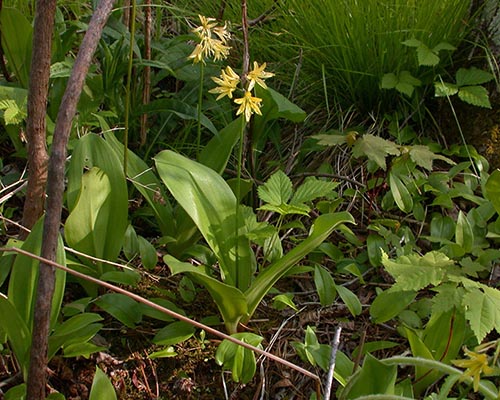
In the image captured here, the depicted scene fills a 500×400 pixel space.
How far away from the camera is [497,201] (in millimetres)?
1892

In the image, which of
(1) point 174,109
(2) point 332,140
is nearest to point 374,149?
(2) point 332,140

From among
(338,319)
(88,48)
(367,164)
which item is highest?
(88,48)

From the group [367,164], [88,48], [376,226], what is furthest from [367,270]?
[88,48]

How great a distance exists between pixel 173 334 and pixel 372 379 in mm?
570

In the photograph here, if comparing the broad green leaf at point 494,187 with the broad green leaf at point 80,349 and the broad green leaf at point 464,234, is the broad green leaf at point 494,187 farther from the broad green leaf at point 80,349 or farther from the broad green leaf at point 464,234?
the broad green leaf at point 80,349

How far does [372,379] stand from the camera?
1463 millimetres

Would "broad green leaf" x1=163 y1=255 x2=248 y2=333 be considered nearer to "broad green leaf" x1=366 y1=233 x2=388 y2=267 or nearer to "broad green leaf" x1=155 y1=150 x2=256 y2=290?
"broad green leaf" x1=155 y1=150 x2=256 y2=290

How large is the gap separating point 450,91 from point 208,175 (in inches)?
40.5

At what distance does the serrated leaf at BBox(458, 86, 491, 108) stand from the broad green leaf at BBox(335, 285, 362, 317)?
0.91 meters

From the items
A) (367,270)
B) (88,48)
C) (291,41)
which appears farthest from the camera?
(291,41)

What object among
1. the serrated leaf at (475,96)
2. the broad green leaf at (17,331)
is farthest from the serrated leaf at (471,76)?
the broad green leaf at (17,331)

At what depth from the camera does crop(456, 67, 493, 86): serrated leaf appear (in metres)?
2.47

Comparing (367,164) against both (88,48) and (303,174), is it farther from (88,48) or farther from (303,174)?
(88,48)

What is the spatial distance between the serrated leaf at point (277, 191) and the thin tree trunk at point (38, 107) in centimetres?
60
